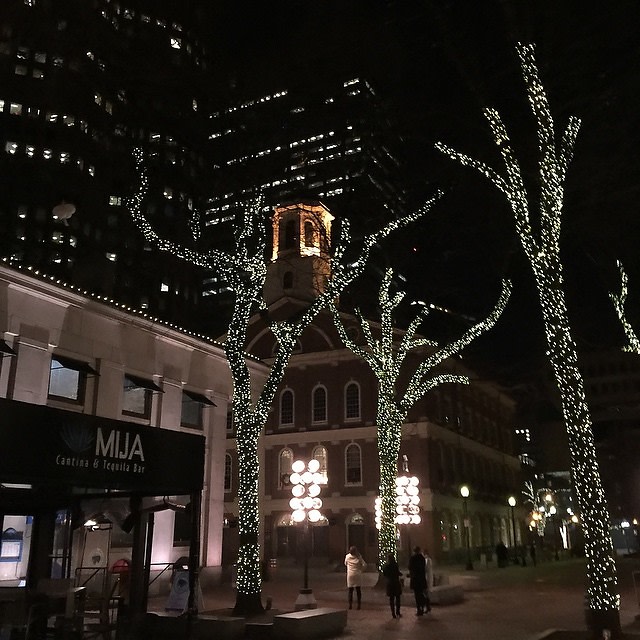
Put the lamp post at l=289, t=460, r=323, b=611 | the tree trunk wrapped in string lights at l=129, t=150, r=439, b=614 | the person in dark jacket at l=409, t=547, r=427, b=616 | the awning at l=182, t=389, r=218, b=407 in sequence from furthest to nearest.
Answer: the awning at l=182, t=389, r=218, b=407 → the lamp post at l=289, t=460, r=323, b=611 → the person in dark jacket at l=409, t=547, r=427, b=616 → the tree trunk wrapped in string lights at l=129, t=150, r=439, b=614

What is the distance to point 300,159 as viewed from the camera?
683 inches

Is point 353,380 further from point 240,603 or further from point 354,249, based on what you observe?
point 240,603

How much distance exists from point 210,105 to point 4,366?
9.13 metres

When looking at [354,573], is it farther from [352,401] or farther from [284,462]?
[284,462]

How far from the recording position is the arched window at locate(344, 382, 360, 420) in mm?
47188

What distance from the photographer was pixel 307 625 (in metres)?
13.5

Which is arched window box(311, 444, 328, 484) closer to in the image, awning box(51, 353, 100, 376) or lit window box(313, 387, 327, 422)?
lit window box(313, 387, 327, 422)

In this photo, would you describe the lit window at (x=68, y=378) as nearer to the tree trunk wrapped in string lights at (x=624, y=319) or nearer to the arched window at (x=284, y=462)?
the tree trunk wrapped in string lights at (x=624, y=319)

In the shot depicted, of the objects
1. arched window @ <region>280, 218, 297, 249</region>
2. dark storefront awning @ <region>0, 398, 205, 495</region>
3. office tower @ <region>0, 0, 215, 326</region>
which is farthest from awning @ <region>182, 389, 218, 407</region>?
arched window @ <region>280, 218, 297, 249</region>

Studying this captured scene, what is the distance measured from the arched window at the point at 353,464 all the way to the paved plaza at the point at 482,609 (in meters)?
14.2

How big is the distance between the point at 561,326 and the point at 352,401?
34394mm

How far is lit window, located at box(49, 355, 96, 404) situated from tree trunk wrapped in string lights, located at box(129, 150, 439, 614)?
5395 millimetres

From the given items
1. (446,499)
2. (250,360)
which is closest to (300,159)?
(250,360)

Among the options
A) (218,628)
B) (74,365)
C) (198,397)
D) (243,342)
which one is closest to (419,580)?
(218,628)
